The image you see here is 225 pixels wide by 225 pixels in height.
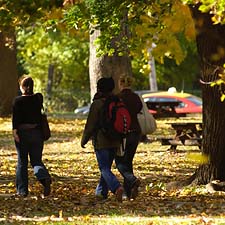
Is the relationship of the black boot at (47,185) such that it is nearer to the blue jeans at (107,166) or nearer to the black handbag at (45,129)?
the black handbag at (45,129)

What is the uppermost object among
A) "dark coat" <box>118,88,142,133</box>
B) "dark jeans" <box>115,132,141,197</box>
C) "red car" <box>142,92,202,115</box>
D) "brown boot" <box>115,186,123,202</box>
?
"dark coat" <box>118,88,142,133</box>

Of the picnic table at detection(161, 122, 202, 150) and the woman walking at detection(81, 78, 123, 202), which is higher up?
the woman walking at detection(81, 78, 123, 202)

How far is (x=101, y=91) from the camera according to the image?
38.9ft

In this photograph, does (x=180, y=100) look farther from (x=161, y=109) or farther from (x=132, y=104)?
(x=132, y=104)

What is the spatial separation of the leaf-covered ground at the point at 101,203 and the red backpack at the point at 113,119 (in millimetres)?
928

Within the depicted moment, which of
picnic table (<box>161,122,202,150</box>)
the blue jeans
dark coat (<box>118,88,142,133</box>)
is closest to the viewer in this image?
the blue jeans

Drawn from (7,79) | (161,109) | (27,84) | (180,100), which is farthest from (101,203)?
(180,100)

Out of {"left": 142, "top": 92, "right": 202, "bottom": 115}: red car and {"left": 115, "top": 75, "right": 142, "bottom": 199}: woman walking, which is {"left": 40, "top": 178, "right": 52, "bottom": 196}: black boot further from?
{"left": 142, "top": 92, "right": 202, "bottom": 115}: red car

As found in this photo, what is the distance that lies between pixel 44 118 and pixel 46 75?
48966 mm

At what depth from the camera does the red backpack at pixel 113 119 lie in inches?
459

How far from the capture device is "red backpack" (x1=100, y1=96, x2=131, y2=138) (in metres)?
11.7

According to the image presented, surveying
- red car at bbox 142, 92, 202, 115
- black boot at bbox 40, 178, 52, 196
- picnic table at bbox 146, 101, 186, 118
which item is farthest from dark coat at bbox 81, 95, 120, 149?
red car at bbox 142, 92, 202, 115

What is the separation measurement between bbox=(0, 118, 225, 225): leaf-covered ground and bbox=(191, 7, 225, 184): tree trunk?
313 millimetres

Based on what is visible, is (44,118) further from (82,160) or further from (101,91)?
(82,160)
